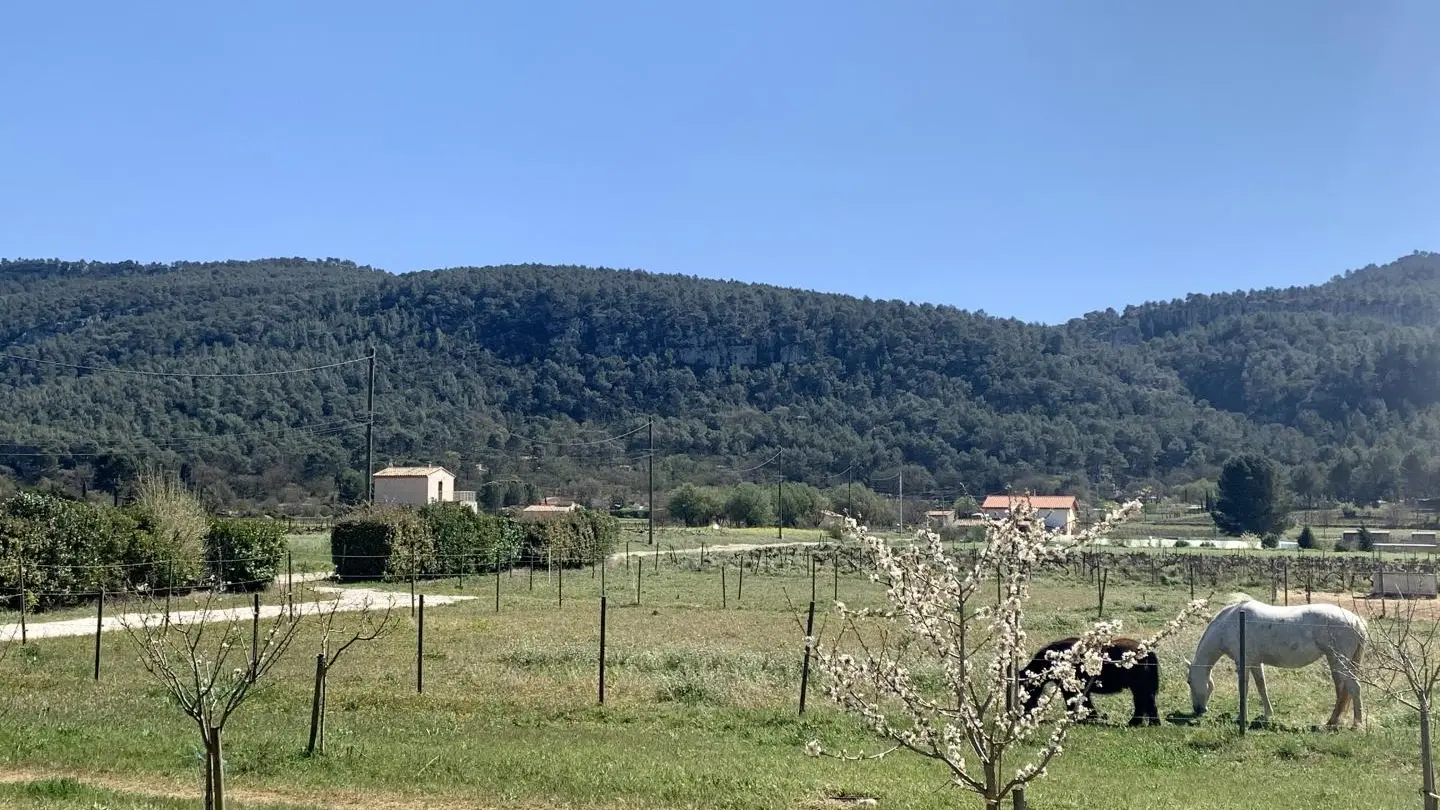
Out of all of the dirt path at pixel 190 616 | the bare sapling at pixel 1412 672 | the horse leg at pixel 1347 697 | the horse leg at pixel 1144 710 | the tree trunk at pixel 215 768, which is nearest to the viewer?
the tree trunk at pixel 215 768

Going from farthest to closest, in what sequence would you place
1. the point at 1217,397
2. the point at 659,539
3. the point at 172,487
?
the point at 1217,397 → the point at 659,539 → the point at 172,487

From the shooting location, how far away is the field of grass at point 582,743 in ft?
32.3

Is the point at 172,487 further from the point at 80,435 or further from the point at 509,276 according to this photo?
the point at 509,276

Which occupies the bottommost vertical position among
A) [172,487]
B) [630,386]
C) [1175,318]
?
[172,487]

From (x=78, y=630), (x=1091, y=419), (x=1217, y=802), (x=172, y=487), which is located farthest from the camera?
(x=1091, y=419)

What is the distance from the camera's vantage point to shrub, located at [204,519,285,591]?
1357 inches

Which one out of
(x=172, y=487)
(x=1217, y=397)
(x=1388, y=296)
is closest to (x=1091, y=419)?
(x=1217, y=397)

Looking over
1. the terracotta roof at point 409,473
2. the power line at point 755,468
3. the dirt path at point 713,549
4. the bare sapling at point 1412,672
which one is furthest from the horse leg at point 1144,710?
the power line at point 755,468

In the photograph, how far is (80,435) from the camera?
8575 cm

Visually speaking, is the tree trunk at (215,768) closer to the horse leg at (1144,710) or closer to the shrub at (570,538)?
the horse leg at (1144,710)

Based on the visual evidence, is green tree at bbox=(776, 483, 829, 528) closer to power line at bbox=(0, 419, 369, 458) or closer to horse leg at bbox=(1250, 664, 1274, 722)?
power line at bbox=(0, 419, 369, 458)

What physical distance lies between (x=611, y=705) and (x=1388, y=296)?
21141 centimetres

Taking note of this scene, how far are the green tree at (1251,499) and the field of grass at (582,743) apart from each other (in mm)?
76412

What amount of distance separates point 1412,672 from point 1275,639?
4941 mm
